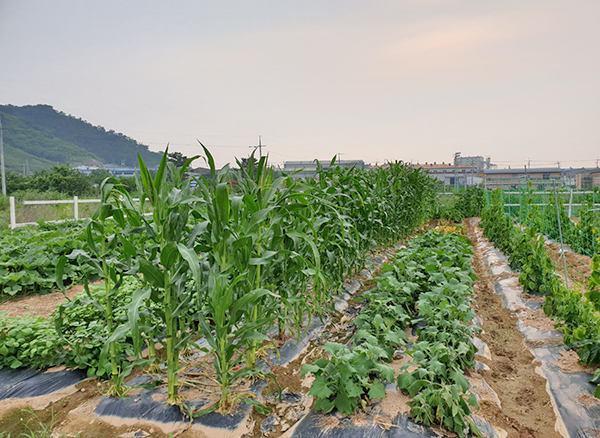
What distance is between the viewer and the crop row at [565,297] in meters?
2.83

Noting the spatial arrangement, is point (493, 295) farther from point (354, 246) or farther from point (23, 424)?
point (23, 424)

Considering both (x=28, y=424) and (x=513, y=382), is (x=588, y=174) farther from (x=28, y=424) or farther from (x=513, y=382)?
(x=28, y=424)

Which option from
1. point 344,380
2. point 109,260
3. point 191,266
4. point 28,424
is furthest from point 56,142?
point 344,380

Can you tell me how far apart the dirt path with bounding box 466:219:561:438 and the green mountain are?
6073cm

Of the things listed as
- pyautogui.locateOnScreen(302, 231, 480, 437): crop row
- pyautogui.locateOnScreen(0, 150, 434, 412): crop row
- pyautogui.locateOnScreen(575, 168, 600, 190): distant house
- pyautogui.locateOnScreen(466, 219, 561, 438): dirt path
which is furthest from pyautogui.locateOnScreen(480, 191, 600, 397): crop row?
pyautogui.locateOnScreen(575, 168, 600, 190): distant house

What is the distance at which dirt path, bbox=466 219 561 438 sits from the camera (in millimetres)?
2441

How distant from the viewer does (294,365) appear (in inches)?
119

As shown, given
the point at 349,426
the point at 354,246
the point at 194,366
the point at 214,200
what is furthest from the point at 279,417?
the point at 354,246

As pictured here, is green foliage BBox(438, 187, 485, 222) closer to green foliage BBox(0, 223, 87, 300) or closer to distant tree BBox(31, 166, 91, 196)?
green foliage BBox(0, 223, 87, 300)

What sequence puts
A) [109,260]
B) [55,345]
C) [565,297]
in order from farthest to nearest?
[565,297] < [55,345] < [109,260]

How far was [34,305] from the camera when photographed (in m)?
4.68

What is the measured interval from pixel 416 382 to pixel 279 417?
0.91m

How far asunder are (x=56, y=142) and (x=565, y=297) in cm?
8396

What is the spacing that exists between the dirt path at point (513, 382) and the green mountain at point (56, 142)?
2391 inches
